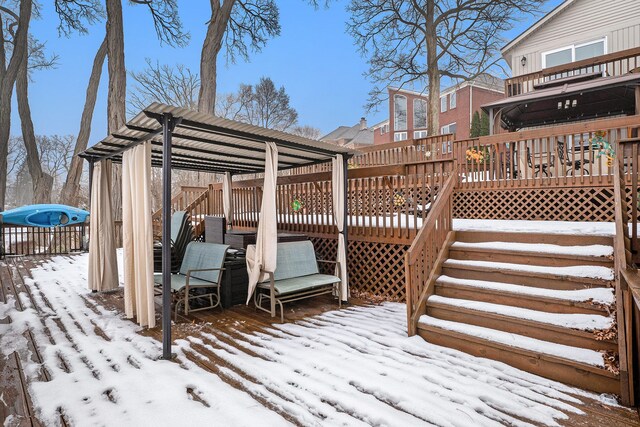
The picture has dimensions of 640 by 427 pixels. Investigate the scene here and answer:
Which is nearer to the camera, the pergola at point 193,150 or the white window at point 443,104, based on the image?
the pergola at point 193,150

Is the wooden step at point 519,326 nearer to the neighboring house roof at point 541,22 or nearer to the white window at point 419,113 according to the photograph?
the neighboring house roof at point 541,22

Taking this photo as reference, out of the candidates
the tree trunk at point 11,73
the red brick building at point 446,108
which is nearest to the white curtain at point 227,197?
the red brick building at point 446,108

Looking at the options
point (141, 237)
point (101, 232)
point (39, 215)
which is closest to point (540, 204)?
point (141, 237)

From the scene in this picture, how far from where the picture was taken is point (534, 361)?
9.71ft

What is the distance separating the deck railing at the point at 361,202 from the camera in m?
5.36

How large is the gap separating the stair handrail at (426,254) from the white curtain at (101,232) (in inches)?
203

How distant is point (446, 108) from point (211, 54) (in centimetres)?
1734

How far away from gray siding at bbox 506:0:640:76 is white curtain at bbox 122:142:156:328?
14359 millimetres

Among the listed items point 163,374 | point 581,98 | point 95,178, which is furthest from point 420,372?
point 581,98

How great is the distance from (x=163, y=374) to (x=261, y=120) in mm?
29792

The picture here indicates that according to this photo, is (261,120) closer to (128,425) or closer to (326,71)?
(128,425)

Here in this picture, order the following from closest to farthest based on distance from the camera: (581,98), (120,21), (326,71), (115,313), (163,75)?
(115,313) → (581,98) → (120,21) → (163,75) → (326,71)

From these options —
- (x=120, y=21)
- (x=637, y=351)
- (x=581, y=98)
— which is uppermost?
(x=120, y=21)

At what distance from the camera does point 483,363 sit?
313 centimetres
